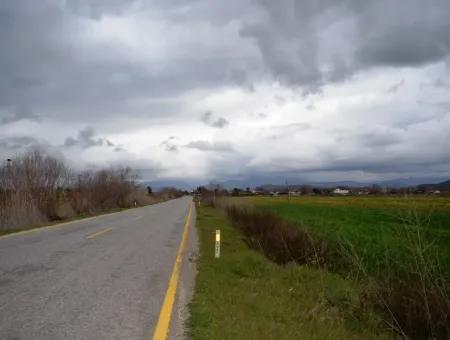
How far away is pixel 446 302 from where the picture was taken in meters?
7.07

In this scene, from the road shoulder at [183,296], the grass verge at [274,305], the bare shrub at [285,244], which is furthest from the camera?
the bare shrub at [285,244]

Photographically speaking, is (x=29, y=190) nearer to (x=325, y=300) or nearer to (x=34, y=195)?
(x=34, y=195)

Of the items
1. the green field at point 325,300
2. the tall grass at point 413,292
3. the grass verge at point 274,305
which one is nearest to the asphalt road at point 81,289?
the grass verge at point 274,305

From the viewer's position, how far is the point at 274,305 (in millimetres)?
8555

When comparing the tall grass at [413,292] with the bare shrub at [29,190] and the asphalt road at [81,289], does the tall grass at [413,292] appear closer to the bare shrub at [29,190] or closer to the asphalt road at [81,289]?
the asphalt road at [81,289]

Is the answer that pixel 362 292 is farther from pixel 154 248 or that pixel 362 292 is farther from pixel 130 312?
pixel 154 248

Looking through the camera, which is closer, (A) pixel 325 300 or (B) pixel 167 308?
(B) pixel 167 308

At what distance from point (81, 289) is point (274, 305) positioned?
3374mm

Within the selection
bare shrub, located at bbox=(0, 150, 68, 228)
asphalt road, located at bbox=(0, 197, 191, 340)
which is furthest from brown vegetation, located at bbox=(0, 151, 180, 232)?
asphalt road, located at bbox=(0, 197, 191, 340)

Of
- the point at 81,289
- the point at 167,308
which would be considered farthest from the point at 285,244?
the point at 167,308

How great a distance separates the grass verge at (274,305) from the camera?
6.89m

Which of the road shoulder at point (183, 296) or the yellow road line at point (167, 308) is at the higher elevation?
the yellow road line at point (167, 308)

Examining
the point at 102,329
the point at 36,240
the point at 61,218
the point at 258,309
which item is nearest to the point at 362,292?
the point at 258,309

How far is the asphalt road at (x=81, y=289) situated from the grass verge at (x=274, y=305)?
79 cm
